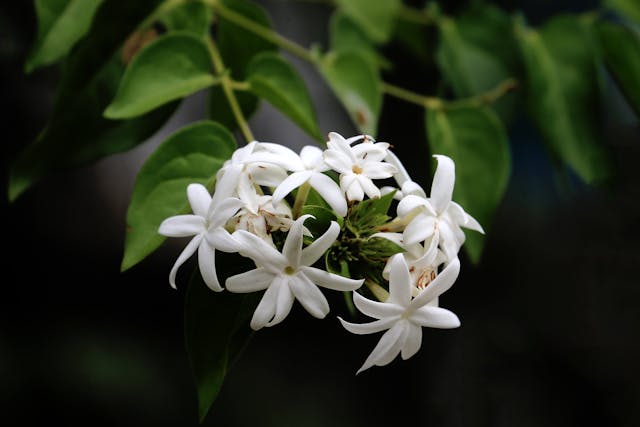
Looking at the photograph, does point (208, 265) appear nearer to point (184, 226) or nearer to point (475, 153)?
point (184, 226)

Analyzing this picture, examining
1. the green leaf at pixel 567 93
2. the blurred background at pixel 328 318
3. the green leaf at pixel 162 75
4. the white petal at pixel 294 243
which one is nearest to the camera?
the white petal at pixel 294 243

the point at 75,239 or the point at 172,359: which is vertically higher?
the point at 75,239

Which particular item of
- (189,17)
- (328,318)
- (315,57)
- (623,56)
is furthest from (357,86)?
(328,318)

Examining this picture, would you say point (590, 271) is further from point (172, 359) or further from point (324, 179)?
point (324, 179)

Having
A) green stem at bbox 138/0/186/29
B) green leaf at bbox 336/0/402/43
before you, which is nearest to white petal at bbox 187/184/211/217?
green stem at bbox 138/0/186/29

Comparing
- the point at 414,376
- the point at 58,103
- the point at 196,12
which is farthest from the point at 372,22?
the point at 414,376

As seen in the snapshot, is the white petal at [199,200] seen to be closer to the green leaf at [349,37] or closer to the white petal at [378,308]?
the white petal at [378,308]

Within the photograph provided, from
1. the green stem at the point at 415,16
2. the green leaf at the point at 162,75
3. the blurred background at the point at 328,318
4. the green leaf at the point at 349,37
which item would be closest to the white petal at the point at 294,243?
the green leaf at the point at 162,75
